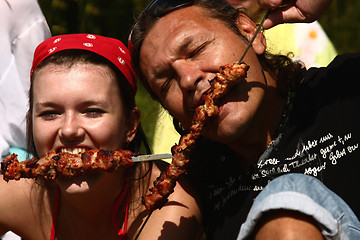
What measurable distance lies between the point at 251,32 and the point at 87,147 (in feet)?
3.36

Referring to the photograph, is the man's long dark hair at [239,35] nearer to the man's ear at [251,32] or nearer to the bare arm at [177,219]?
the man's ear at [251,32]

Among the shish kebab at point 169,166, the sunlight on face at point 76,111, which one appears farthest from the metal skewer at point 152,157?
the sunlight on face at point 76,111

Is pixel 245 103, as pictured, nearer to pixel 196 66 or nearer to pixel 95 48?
pixel 196 66

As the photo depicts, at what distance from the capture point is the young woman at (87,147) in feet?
8.17

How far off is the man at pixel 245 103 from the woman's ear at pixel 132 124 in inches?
6.1

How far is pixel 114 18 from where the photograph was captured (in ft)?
15.8

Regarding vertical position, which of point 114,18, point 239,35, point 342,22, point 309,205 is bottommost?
point 342,22

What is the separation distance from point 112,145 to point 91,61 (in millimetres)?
440

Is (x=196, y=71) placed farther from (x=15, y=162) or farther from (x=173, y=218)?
(x=15, y=162)

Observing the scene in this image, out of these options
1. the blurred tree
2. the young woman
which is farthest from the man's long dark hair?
the blurred tree

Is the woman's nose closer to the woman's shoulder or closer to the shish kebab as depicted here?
the shish kebab

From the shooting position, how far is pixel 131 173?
2.79 m

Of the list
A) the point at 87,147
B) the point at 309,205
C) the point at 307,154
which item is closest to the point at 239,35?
the point at 307,154

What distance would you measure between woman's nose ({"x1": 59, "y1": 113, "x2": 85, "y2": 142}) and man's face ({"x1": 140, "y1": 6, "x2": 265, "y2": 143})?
430 mm
